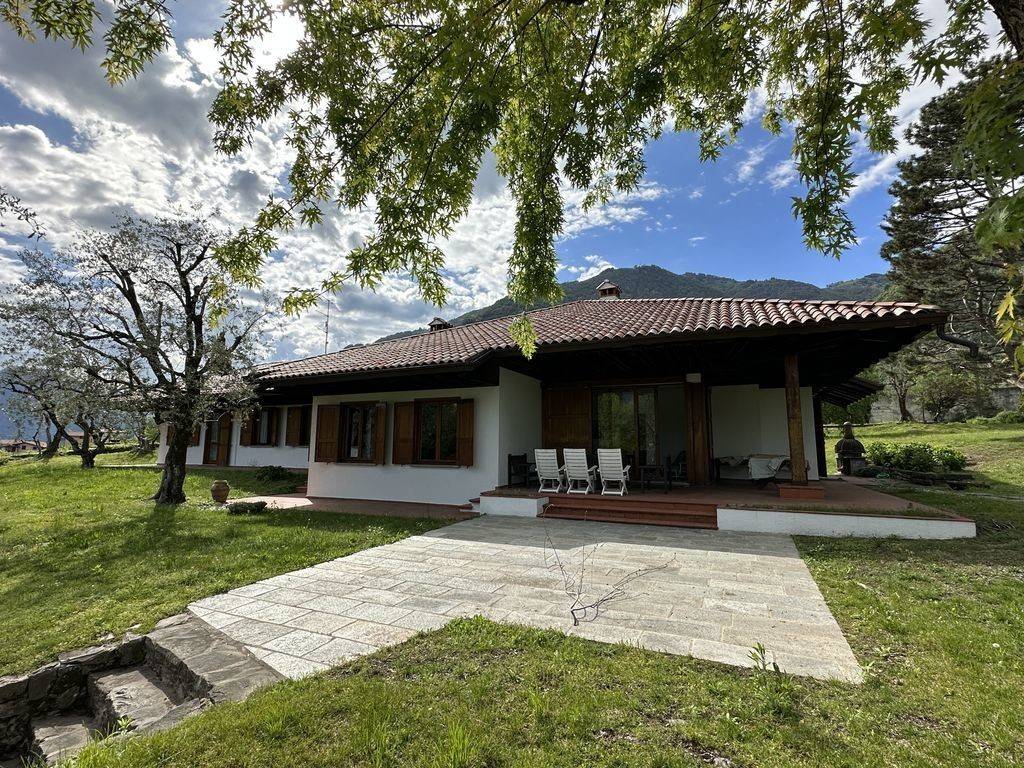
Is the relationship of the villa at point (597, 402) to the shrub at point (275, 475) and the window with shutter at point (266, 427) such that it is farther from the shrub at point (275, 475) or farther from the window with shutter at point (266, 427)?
the window with shutter at point (266, 427)

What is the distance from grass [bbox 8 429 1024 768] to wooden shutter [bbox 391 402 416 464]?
7010mm

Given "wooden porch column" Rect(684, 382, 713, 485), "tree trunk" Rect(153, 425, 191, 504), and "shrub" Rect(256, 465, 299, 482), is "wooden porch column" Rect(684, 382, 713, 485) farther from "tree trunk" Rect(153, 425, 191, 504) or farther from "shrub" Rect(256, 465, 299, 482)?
"shrub" Rect(256, 465, 299, 482)

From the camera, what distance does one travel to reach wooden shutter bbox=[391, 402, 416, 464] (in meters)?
10.3

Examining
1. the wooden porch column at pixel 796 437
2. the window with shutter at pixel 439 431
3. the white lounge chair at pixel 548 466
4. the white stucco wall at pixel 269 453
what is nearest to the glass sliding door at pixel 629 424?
the white lounge chair at pixel 548 466

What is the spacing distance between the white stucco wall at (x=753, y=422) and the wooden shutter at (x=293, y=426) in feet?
43.3

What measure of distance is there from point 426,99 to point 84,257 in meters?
9.53

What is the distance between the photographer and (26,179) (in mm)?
4309

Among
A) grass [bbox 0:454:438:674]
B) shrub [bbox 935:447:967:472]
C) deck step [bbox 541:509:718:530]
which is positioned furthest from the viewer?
shrub [bbox 935:447:967:472]

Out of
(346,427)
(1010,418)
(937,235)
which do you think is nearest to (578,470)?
(346,427)

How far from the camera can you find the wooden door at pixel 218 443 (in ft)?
57.7

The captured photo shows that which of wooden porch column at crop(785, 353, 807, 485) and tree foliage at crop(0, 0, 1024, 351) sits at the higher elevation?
tree foliage at crop(0, 0, 1024, 351)

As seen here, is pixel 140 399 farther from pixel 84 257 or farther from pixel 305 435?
pixel 305 435

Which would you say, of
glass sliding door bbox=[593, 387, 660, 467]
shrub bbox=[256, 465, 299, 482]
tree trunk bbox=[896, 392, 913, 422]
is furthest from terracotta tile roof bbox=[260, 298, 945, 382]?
tree trunk bbox=[896, 392, 913, 422]

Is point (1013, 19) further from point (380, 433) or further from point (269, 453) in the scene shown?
point (269, 453)
